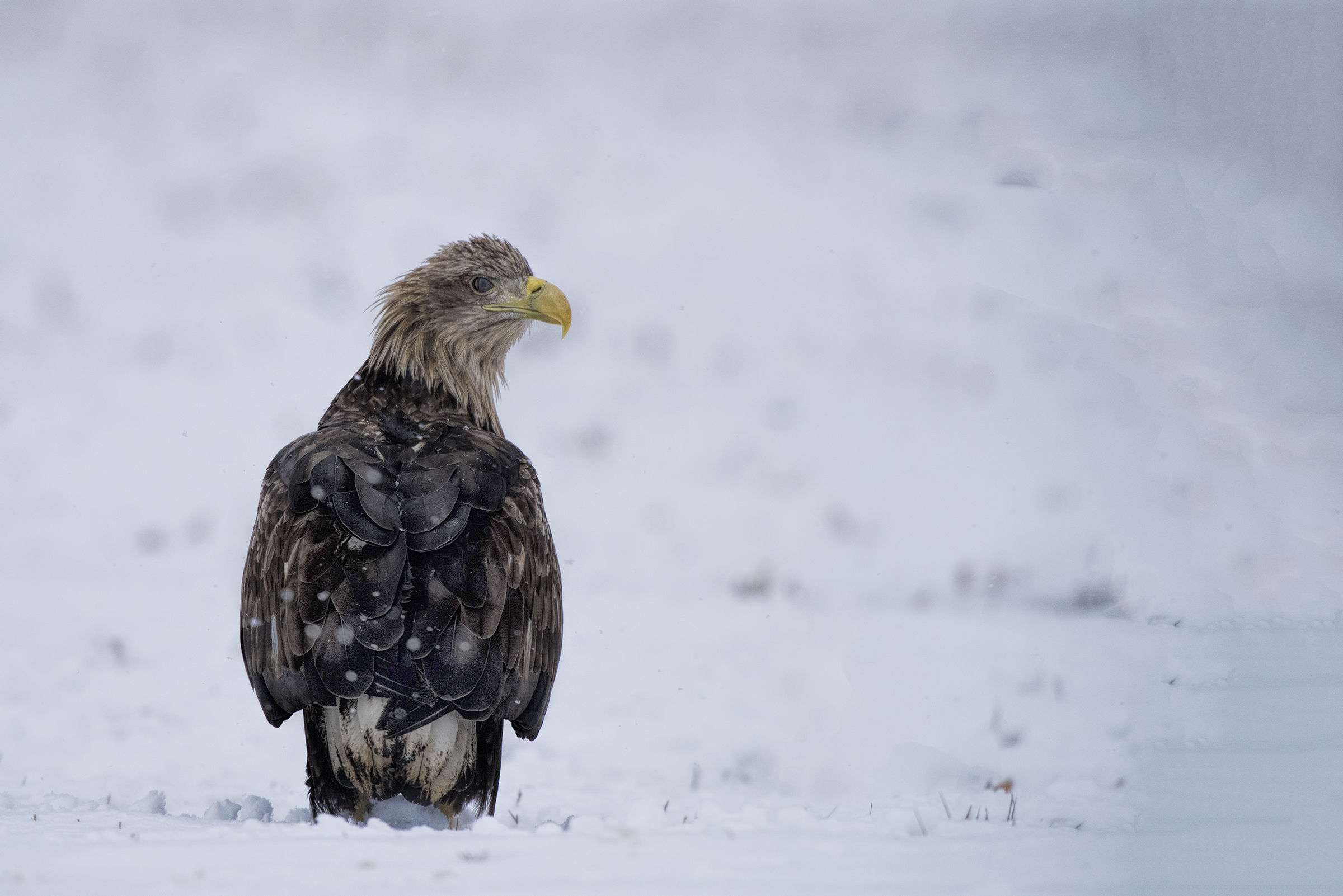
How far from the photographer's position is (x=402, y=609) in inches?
128

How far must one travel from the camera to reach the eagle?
3.23 meters

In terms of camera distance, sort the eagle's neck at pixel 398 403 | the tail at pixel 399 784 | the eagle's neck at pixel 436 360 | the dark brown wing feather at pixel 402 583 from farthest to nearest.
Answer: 1. the eagle's neck at pixel 436 360
2. the eagle's neck at pixel 398 403
3. the tail at pixel 399 784
4. the dark brown wing feather at pixel 402 583

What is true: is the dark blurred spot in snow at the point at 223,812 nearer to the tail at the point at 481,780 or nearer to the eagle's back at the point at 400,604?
the eagle's back at the point at 400,604

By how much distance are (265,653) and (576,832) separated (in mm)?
1340

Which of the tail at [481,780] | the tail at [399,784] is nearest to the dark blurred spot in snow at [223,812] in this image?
the tail at [399,784]

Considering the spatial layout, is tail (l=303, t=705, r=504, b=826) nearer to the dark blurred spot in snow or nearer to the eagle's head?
the dark blurred spot in snow

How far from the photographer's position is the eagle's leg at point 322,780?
3564mm

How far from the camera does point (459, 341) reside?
4750 millimetres

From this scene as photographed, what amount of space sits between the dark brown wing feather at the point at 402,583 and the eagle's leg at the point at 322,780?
0.34 ft

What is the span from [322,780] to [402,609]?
2.79 ft

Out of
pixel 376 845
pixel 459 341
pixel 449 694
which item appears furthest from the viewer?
pixel 459 341

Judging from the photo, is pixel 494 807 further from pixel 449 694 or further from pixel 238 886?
pixel 238 886

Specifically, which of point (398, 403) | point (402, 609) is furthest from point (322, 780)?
point (398, 403)

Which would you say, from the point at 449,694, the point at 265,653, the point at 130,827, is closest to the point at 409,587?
the point at 449,694
